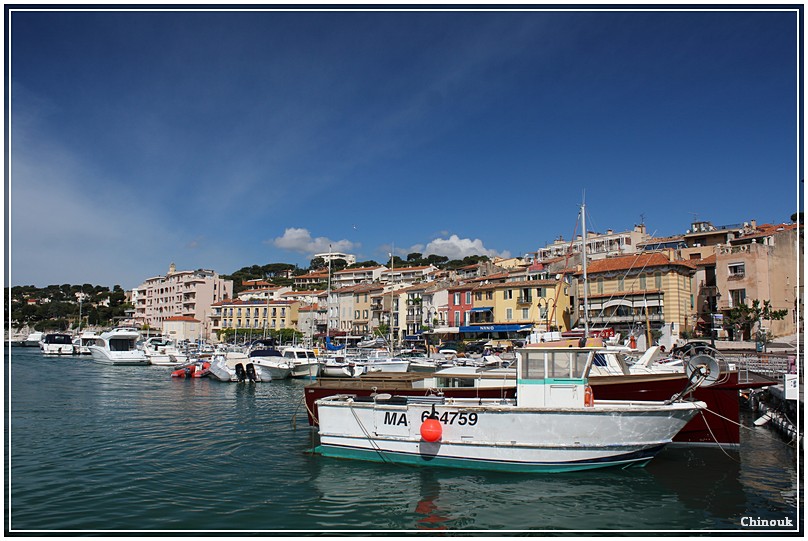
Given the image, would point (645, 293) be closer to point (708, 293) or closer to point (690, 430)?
point (708, 293)

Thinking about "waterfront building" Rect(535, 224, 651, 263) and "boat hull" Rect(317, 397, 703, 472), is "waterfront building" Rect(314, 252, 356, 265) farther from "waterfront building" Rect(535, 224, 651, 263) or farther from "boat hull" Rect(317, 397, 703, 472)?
"boat hull" Rect(317, 397, 703, 472)

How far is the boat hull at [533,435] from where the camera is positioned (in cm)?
A: 1448

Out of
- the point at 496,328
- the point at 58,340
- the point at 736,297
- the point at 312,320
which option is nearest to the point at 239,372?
the point at 496,328

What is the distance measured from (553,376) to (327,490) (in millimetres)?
6269

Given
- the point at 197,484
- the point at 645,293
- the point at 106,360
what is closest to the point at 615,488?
the point at 197,484

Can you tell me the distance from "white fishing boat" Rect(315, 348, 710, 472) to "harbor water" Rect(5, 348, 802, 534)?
1.31 ft

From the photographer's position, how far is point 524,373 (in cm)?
1521

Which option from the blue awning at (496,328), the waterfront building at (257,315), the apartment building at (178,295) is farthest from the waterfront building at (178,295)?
the blue awning at (496,328)

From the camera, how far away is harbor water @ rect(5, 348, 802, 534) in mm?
11945

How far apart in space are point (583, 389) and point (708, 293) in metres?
50.0

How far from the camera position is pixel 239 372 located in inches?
1610

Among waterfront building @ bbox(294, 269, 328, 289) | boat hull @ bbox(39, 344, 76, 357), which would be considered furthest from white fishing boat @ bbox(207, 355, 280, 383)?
waterfront building @ bbox(294, 269, 328, 289)

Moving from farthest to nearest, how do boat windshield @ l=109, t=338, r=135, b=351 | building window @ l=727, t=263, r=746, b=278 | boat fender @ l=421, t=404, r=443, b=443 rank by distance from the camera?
1. boat windshield @ l=109, t=338, r=135, b=351
2. building window @ l=727, t=263, r=746, b=278
3. boat fender @ l=421, t=404, r=443, b=443

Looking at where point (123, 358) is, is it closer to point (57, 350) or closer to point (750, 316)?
point (57, 350)
